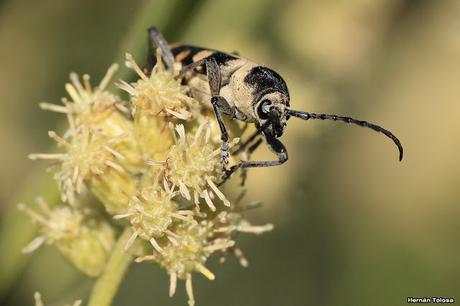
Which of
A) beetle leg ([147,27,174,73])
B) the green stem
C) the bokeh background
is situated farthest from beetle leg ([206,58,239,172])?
the bokeh background

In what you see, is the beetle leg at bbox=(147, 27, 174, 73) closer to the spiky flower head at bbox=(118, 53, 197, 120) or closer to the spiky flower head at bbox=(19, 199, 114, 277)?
the spiky flower head at bbox=(118, 53, 197, 120)

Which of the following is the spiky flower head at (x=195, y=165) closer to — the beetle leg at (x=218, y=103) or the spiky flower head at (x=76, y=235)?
the beetle leg at (x=218, y=103)

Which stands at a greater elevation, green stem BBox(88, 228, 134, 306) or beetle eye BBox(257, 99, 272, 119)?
beetle eye BBox(257, 99, 272, 119)

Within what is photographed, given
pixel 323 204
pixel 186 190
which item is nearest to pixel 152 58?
pixel 186 190

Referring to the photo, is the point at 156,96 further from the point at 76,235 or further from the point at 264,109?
the point at 76,235

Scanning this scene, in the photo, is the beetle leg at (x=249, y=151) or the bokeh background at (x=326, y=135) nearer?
the beetle leg at (x=249, y=151)

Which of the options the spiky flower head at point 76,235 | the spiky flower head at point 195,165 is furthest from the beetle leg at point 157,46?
the spiky flower head at point 76,235
